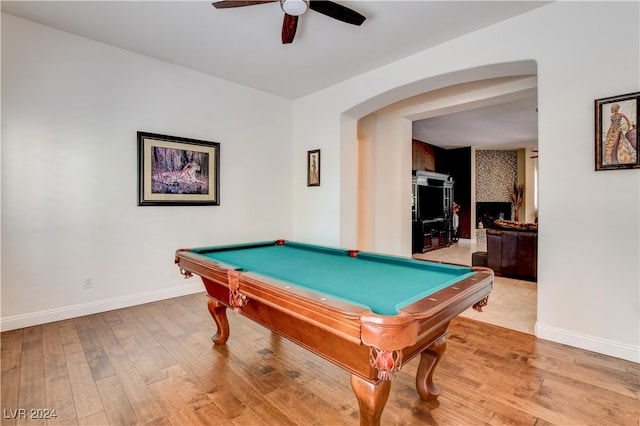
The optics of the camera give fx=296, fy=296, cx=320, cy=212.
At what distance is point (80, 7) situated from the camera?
2.59 meters

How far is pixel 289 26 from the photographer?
252 cm

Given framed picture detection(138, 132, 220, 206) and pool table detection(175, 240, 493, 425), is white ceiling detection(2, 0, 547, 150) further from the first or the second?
pool table detection(175, 240, 493, 425)

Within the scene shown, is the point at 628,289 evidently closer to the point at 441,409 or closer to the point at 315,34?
the point at 441,409

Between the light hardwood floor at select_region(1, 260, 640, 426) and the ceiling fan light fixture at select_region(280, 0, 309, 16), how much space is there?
267 centimetres

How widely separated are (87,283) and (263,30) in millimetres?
3175

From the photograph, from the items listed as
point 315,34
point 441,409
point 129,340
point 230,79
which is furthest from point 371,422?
point 230,79

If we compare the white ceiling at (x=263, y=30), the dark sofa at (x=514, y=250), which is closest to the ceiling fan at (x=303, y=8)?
the white ceiling at (x=263, y=30)

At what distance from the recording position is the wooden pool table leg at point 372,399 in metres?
1.20

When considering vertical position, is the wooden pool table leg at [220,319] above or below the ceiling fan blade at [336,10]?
below

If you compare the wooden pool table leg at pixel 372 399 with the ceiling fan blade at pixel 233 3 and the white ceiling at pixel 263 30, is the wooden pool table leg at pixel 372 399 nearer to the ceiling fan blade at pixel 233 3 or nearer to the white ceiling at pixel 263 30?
the ceiling fan blade at pixel 233 3

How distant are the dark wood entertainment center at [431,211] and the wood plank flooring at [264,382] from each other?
4366 millimetres

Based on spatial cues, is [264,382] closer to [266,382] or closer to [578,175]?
[266,382]

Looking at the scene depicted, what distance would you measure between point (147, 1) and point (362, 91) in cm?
247

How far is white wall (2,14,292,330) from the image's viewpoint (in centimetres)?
276
